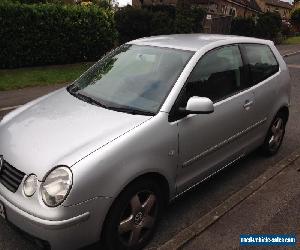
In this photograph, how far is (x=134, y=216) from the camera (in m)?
3.45

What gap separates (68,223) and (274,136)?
3.71 metres

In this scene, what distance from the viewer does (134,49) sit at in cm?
469

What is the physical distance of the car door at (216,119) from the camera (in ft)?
12.8

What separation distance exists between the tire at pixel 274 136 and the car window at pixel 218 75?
112cm

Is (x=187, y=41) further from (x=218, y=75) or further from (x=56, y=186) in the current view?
(x=56, y=186)

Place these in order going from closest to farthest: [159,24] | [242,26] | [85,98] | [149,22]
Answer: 1. [85,98]
2. [159,24]
3. [149,22]
4. [242,26]

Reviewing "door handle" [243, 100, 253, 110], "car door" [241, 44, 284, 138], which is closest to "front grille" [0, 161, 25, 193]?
"door handle" [243, 100, 253, 110]

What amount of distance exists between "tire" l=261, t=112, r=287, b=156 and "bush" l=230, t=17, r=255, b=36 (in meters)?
21.6

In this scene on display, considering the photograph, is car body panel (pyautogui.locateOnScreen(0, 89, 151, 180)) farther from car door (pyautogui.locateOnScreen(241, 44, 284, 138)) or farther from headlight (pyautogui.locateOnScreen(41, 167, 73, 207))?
car door (pyautogui.locateOnScreen(241, 44, 284, 138))

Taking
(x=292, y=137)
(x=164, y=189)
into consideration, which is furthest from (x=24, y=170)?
(x=292, y=137)

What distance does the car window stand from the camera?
4.12 metres

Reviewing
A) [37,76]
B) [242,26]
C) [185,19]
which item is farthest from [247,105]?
[242,26]

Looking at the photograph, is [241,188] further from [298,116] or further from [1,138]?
[298,116]

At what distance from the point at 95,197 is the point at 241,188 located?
2.40 meters
